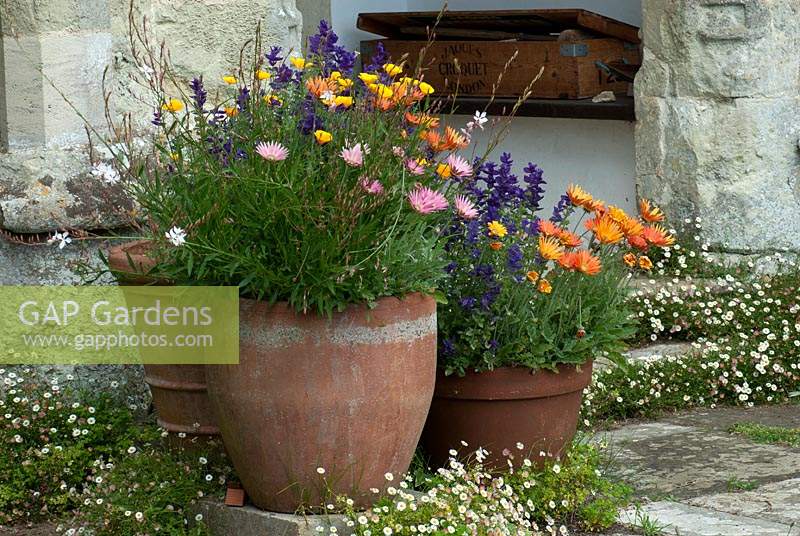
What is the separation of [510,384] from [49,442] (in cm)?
136

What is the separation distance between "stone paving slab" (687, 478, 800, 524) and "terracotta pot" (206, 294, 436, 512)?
3.15 ft

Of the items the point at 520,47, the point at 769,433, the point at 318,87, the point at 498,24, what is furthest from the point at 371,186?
the point at 498,24

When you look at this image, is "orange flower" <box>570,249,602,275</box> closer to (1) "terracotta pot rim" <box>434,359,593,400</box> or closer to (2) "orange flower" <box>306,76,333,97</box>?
(1) "terracotta pot rim" <box>434,359,593,400</box>

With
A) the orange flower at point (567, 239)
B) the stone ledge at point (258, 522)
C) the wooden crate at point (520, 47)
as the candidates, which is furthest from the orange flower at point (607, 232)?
the wooden crate at point (520, 47)

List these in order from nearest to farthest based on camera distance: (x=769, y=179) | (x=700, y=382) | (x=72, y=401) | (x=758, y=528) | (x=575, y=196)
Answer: (x=758, y=528)
(x=575, y=196)
(x=72, y=401)
(x=700, y=382)
(x=769, y=179)

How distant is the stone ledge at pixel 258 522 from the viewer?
2.80 meters

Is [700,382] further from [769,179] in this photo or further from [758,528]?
[758,528]

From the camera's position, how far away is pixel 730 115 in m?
5.24

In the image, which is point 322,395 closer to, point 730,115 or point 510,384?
point 510,384

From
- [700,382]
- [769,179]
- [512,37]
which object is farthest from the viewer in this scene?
[512,37]

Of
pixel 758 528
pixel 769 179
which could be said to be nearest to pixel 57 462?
pixel 758 528

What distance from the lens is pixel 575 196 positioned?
3.30 meters

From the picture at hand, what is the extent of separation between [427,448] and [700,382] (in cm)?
162

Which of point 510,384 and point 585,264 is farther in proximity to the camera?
point 510,384
